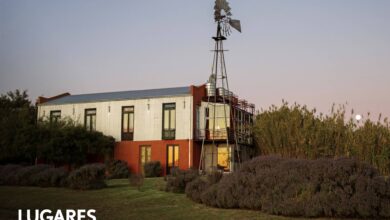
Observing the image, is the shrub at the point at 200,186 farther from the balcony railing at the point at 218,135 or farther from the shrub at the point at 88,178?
the balcony railing at the point at 218,135

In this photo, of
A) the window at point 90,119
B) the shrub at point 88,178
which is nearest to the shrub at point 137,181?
the shrub at point 88,178

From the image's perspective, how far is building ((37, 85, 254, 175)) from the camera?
38.0m

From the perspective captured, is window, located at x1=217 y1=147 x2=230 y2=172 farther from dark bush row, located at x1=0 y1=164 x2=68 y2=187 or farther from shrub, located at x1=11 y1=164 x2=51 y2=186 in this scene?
shrub, located at x1=11 y1=164 x2=51 y2=186

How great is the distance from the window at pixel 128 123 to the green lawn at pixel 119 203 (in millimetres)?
13078

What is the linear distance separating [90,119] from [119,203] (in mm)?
21990

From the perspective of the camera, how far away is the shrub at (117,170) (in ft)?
124

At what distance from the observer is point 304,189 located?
18141 mm

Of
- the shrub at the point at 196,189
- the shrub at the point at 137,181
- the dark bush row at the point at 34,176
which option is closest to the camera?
the shrub at the point at 196,189

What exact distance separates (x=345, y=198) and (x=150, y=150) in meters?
24.0

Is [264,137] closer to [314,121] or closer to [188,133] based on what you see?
[314,121]

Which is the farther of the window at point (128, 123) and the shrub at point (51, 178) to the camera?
the window at point (128, 123)

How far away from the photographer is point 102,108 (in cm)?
4184

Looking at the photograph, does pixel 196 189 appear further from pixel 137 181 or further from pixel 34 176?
pixel 34 176

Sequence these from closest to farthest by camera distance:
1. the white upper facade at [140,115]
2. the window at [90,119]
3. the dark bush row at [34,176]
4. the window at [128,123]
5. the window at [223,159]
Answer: the dark bush row at [34,176], the window at [223,159], the white upper facade at [140,115], the window at [128,123], the window at [90,119]
